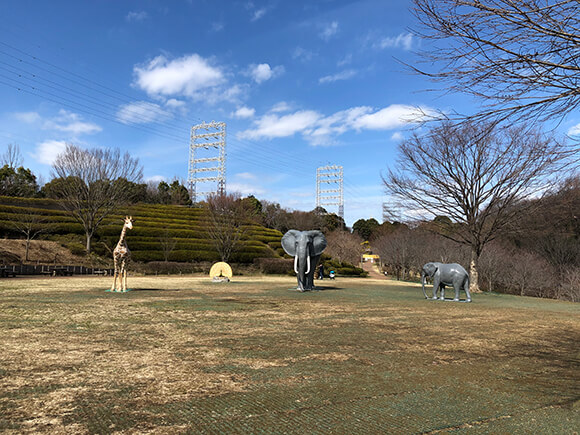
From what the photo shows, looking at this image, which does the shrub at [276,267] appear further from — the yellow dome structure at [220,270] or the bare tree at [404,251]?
the yellow dome structure at [220,270]

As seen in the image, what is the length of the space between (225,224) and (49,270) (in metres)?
15.4

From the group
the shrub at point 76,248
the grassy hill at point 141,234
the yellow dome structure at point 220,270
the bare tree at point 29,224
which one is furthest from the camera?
the grassy hill at point 141,234

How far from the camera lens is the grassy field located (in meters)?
2.99

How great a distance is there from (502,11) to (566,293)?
92.6 ft

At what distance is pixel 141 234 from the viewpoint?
122ft

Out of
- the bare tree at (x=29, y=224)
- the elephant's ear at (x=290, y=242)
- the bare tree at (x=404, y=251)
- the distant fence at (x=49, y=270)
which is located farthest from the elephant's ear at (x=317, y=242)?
the bare tree at (x=29, y=224)

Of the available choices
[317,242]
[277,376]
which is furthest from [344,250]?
[277,376]

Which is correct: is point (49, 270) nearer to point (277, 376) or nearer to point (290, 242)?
point (290, 242)

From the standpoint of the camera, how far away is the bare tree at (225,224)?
Answer: 35.6 m

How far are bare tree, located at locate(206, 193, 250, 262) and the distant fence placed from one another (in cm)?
1044

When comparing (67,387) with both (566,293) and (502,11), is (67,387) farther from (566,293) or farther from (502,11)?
(566,293)

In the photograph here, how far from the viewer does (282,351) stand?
17.4ft

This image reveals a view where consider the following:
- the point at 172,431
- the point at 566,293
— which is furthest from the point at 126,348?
the point at 566,293

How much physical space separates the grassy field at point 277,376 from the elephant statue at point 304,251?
8581mm
